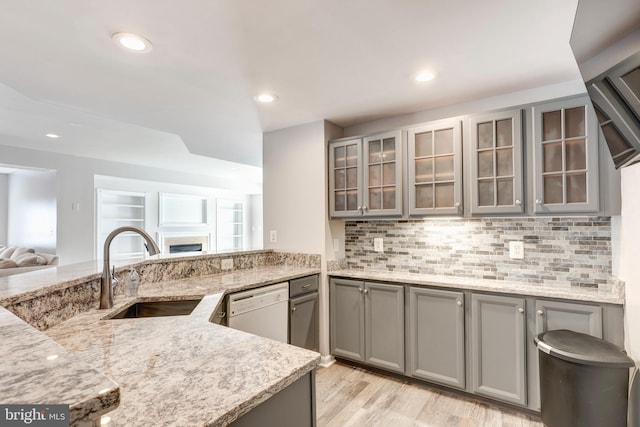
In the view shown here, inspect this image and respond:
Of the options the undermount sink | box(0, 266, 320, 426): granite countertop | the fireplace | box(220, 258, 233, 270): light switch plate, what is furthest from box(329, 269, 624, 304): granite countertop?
the fireplace

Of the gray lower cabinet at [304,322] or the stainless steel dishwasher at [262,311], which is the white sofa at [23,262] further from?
the gray lower cabinet at [304,322]

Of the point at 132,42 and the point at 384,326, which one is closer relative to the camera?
the point at 132,42

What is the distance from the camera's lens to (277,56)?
1.95 m

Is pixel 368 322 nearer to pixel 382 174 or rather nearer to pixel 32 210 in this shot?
pixel 382 174

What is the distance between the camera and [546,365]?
1.91 meters

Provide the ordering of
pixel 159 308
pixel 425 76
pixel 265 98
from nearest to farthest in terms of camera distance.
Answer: pixel 159 308 → pixel 425 76 → pixel 265 98

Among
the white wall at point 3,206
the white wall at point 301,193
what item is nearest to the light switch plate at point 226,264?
the white wall at point 301,193

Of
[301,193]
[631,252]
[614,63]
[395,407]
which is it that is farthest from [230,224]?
[614,63]

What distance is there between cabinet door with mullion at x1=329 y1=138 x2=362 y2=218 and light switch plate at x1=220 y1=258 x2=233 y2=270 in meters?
1.06

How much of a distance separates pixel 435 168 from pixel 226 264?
79.9 inches

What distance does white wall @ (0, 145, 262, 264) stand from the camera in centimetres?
531

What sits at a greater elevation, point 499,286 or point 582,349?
point 499,286

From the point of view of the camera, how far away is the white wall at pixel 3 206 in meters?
6.82

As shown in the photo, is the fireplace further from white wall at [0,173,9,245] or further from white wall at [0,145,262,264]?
white wall at [0,173,9,245]
